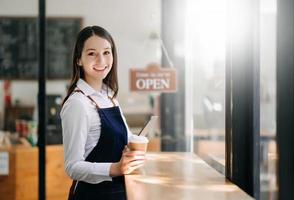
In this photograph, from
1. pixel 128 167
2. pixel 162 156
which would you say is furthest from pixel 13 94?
pixel 128 167

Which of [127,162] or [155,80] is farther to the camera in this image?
[155,80]

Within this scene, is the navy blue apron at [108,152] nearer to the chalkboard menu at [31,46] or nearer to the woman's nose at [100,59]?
the woman's nose at [100,59]

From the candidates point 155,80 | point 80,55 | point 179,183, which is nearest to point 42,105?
point 155,80

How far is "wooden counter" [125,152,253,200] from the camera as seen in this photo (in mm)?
1434

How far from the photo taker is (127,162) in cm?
167

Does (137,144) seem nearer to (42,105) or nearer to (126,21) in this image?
(126,21)

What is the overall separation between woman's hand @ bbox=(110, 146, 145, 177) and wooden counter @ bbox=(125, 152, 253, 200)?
4cm

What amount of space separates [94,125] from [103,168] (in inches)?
6.9

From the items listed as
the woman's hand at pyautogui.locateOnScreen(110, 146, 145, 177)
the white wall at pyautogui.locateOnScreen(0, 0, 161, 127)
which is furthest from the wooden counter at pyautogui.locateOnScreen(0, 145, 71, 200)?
the woman's hand at pyautogui.locateOnScreen(110, 146, 145, 177)

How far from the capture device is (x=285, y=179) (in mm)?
1318

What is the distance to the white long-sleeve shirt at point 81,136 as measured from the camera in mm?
1765

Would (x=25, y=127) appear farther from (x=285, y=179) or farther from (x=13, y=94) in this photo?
(x=285, y=179)

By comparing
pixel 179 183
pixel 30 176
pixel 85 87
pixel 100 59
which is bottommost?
pixel 30 176

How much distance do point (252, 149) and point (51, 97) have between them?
88.0 inches
